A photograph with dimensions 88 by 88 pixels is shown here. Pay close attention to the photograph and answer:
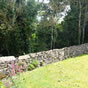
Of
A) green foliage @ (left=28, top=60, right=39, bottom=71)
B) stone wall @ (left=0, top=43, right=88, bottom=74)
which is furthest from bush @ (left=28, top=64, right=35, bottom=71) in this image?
stone wall @ (left=0, top=43, right=88, bottom=74)

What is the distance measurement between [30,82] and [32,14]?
908cm

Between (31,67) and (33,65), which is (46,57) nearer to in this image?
(33,65)

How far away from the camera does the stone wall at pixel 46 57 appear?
3.98 metres

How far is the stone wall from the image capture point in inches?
157

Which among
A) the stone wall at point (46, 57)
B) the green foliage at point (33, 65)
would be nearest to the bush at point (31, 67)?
the green foliage at point (33, 65)

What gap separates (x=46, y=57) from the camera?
6.06 metres

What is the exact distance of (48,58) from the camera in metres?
6.22

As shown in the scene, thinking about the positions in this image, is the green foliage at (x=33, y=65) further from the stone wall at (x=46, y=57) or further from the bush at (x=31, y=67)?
the stone wall at (x=46, y=57)

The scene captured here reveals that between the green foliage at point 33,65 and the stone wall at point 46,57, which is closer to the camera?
the stone wall at point 46,57

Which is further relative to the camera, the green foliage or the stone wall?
the green foliage

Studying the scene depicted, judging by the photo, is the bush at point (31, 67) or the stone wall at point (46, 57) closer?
the stone wall at point (46, 57)

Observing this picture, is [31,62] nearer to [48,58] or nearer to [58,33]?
[48,58]

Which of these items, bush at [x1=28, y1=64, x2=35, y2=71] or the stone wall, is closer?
the stone wall

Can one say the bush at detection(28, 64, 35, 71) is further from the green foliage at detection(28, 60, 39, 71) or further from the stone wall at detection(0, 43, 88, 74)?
the stone wall at detection(0, 43, 88, 74)
